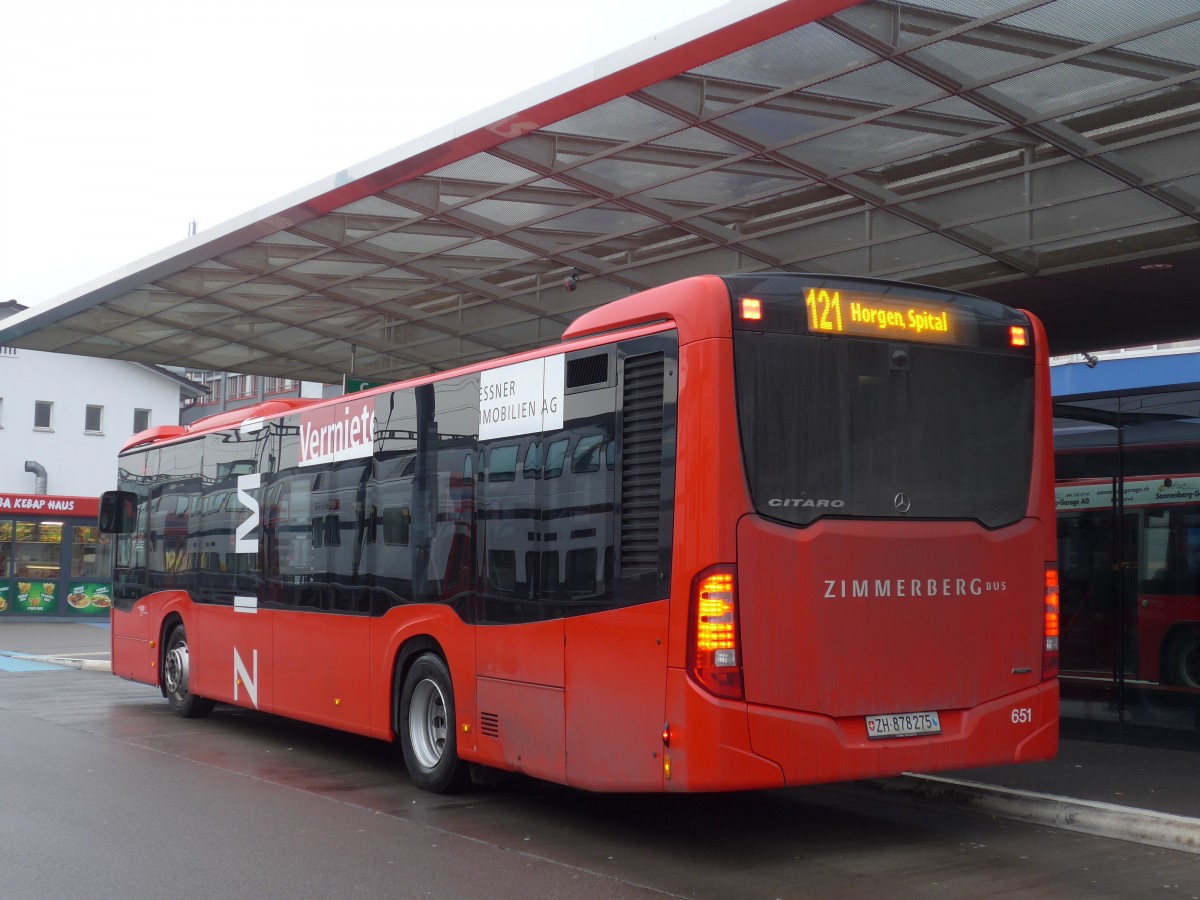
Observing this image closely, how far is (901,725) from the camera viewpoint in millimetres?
7637

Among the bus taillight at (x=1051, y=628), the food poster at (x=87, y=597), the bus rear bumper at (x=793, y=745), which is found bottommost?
the food poster at (x=87, y=597)

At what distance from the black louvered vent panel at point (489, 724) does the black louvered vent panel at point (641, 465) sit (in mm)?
1789

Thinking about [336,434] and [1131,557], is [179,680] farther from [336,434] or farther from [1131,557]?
[1131,557]

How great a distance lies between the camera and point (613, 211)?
1445 cm

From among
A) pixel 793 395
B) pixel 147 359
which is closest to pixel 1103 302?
pixel 793 395

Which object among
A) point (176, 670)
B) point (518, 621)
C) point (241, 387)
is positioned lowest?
point (176, 670)

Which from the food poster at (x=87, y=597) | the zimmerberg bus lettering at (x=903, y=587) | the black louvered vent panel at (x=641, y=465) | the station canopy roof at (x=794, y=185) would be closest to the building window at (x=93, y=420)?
the food poster at (x=87, y=597)

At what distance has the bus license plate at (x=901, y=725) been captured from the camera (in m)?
7.55

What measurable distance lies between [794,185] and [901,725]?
269 inches

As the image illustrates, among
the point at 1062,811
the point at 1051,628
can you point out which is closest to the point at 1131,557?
the point at 1062,811

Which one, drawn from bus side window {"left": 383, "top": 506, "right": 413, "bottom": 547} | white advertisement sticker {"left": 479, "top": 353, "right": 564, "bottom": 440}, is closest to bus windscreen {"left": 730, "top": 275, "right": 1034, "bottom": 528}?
white advertisement sticker {"left": 479, "top": 353, "right": 564, "bottom": 440}

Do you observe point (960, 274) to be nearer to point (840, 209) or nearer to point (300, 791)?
point (840, 209)

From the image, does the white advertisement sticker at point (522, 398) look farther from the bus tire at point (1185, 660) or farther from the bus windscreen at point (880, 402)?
the bus tire at point (1185, 660)

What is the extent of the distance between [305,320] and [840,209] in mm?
9289
